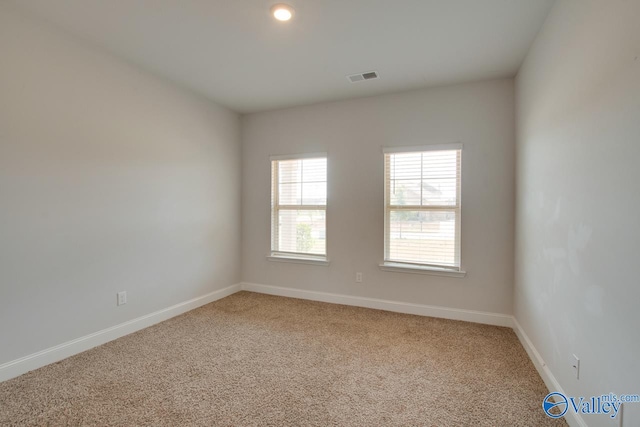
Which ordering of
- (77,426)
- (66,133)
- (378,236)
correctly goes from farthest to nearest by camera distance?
(378,236) → (66,133) → (77,426)

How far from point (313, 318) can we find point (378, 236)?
1.25m

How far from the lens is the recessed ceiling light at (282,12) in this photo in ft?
6.79

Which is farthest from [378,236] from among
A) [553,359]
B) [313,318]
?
[553,359]

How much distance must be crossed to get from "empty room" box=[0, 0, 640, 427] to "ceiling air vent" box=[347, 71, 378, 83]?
0.03 metres

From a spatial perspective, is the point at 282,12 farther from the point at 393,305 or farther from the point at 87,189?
the point at 393,305

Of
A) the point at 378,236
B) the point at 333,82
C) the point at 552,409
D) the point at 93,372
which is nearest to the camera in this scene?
the point at 552,409

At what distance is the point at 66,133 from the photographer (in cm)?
242

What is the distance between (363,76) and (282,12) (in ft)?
4.06

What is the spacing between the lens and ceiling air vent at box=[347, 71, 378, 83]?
3.05m

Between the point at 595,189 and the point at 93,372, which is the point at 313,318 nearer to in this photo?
the point at 93,372

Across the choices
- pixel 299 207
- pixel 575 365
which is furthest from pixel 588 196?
pixel 299 207

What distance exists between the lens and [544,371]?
6.88ft

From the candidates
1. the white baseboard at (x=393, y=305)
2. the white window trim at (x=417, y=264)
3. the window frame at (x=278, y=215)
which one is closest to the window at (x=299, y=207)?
the window frame at (x=278, y=215)

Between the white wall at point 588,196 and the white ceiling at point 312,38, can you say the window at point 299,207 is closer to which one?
the white ceiling at point 312,38
